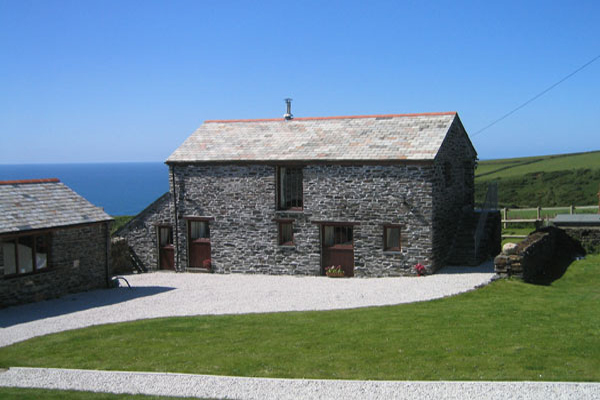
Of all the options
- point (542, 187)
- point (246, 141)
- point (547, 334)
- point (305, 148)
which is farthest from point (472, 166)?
point (542, 187)

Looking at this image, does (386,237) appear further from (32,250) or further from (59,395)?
(59,395)

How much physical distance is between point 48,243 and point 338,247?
10.9 m

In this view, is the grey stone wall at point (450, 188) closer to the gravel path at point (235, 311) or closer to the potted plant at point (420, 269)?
the potted plant at point (420, 269)

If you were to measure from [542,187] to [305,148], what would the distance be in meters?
53.1

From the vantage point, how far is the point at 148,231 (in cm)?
2719

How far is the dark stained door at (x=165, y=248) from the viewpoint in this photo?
88.5ft

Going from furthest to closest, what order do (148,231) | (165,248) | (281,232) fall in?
(148,231) → (165,248) → (281,232)

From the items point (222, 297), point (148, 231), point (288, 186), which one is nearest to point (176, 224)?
point (148, 231)

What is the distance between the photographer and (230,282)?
899 inches

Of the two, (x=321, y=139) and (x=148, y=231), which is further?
(x=148, y=231)

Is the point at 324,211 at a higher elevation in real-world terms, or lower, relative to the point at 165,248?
higher

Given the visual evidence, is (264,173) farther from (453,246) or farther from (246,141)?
(453,246)

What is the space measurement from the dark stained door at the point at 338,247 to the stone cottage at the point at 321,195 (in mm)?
42

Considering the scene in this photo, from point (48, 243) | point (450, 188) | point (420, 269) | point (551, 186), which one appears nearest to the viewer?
point (48, 243)
